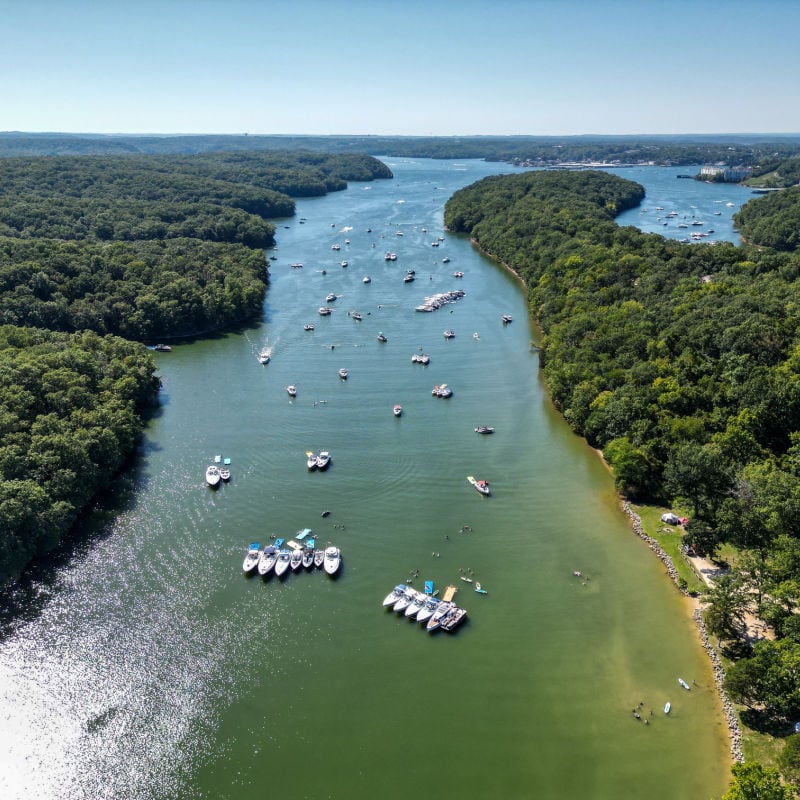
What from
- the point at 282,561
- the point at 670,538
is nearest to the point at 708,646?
the point at 670,538

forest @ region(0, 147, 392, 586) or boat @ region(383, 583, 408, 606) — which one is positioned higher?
forest @ region(0, 147, 392, 586)

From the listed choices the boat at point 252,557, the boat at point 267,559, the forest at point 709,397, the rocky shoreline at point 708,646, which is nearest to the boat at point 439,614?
the boat at point 267,559

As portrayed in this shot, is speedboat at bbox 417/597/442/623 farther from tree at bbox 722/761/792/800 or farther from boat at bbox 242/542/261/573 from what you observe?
tree at bbox 722/761/792/800

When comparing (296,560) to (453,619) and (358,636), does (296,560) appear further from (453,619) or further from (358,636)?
(453,619)

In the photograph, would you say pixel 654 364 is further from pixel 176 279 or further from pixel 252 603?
pixel 176 279

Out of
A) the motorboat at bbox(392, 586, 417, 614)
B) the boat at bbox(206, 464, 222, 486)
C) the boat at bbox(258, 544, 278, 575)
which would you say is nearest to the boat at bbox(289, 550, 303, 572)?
the boat at bbox(258, 544, 278, 575)

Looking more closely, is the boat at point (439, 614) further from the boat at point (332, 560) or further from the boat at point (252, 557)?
the boat at point (252, 557)
